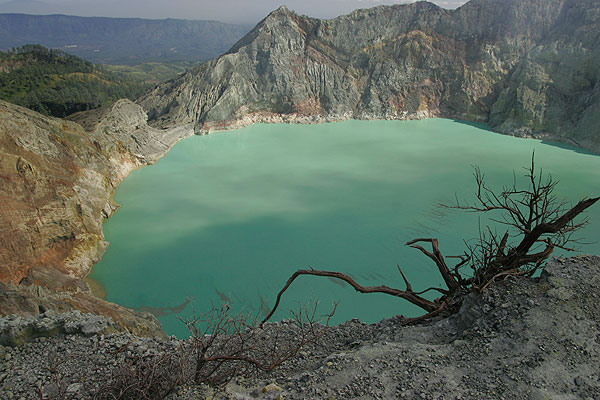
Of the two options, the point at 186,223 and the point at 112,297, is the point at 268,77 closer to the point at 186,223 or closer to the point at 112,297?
the point at 186,223

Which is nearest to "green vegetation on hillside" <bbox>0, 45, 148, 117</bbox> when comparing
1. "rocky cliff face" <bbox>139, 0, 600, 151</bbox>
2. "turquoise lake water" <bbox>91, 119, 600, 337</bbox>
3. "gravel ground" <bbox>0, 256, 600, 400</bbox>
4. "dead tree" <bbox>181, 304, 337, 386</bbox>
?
"rocky cliff face" <bbox>139, 0, 600, 151</bbox>

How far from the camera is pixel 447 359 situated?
11.1 ft

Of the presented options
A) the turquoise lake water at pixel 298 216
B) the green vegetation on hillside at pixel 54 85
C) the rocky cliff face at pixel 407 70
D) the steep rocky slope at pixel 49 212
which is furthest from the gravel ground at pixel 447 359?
the green vegetation on hillside at pixel 54 85

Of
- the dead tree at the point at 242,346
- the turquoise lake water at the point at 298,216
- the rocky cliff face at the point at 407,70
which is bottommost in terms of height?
the turquoise lake water at the point at 298,216

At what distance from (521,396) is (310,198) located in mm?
11401

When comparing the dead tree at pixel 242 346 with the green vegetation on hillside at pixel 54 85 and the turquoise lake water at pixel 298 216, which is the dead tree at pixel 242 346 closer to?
the turquoise lake water at pixel 298 216

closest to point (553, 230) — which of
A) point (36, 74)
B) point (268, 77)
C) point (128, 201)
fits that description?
point (128, 201)

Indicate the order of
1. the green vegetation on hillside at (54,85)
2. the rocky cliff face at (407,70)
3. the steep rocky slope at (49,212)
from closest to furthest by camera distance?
the steep rocky slope at (49,212) < the rocky cliff face at (407,70) < the green vegetation on hillside at (54,85)

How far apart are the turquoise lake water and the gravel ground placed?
163 inches

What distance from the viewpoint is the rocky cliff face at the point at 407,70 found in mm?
24484

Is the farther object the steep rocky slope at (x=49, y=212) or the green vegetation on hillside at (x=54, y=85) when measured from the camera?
the green vegetation on hillside at (x=54, y=85)

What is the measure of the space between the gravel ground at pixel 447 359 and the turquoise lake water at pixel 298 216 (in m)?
4.14

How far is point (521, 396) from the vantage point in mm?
2938

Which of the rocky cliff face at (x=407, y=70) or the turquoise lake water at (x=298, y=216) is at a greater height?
the rocky cliff face at (x=407, y=70)
